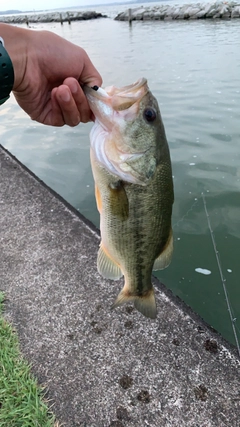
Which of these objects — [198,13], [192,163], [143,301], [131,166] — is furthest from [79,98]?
[198,13]

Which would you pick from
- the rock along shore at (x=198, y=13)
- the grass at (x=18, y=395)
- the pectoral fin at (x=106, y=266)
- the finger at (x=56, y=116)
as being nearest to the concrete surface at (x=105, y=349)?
the grass at (x=18, y=395)

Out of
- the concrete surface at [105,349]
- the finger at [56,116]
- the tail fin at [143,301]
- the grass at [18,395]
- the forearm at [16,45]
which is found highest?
the forearm at [16,45]

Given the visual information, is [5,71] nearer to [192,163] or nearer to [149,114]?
[149,114]

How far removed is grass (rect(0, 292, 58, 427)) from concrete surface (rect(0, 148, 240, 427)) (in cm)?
9

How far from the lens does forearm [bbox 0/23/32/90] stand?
1822 millimetres

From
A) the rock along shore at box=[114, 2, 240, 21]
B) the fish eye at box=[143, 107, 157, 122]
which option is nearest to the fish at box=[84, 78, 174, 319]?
the fish eye at box=[143, 107, 157, 122]

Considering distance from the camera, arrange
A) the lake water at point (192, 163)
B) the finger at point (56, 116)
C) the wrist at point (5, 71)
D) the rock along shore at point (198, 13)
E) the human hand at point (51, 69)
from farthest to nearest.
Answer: the rock along shore at point (198, 13) < the lake water at point (192, 163) < the finger at point (56, 116) < the human hand at point (51, 69) < the wrist at point (5, 71)

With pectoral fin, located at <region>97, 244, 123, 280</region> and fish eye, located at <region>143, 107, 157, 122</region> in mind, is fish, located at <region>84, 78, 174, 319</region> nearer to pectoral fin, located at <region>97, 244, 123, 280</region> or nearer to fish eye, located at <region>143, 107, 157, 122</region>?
fish eye, located at <region>143, 107, 157, 122</region>

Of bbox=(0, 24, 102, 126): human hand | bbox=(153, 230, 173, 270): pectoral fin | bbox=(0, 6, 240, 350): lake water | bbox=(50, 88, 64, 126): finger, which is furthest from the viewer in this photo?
bbox=(0, 6, 240, 350): lake water

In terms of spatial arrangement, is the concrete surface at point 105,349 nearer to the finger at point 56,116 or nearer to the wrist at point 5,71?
the finger at point 56,116

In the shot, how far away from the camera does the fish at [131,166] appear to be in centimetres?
174

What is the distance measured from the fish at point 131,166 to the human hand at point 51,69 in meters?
0.12

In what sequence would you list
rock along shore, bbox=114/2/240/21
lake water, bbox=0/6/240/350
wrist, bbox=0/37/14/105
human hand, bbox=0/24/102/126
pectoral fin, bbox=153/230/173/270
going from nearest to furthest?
1. wrist, bbox=0/37/14/105
2. human hand, bbox=0/24/102/126
3. pectoral fin, bbox=153/230/173/270
4. lake water, bbox=0/6/240/350
5. rock along shore, bbox=114/2/240/21

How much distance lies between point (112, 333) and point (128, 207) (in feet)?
4.09
